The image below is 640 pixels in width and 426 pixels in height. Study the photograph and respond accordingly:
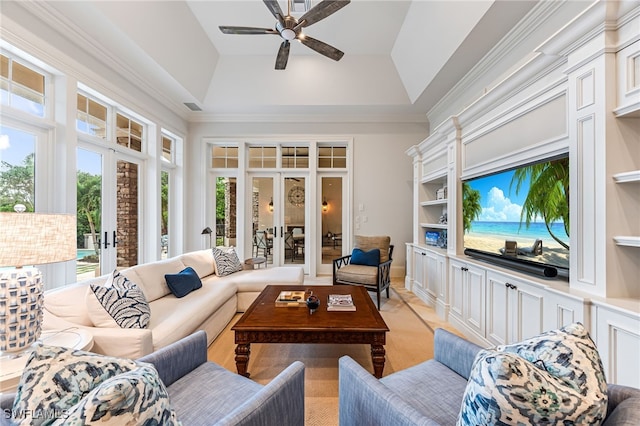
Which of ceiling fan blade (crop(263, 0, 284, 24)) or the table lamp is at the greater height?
ceiling fan blade (crop(263, 0, 284, 24))

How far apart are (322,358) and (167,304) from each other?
1.51 meters

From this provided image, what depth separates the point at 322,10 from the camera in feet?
7.94

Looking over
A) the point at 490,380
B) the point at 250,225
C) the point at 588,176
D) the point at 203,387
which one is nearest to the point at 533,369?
the point at 490,380

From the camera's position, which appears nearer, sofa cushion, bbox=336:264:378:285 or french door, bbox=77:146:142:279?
french door, bbox=77:146:142:279

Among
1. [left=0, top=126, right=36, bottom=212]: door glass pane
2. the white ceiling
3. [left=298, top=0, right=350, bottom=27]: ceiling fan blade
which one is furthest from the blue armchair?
[left=0, top=126, right=36, bottom=212]: door glass pane

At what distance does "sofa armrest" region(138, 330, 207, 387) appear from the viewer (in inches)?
50.1

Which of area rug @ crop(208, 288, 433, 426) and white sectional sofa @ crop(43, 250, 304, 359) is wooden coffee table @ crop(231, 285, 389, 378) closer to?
area rug @ crop(208, 288, 433, 426)

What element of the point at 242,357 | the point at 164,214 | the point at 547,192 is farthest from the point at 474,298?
the point at 164,214

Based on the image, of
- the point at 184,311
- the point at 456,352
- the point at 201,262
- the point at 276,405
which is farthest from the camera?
the point at 201,262

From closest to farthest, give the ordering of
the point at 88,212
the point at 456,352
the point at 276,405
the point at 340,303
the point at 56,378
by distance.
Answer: the point at 56,378 → the point at 276,405 → the point at 456,352 → the point at 340,303 → the point at 88,212

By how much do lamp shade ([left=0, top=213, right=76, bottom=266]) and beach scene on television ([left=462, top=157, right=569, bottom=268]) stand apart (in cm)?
309

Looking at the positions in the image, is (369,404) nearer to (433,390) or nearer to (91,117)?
(433,390)

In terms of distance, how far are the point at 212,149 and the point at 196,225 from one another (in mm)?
1601

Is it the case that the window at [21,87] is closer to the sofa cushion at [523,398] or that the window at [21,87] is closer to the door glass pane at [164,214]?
the door glass pane at [164,214]
